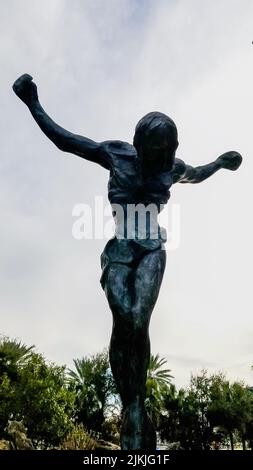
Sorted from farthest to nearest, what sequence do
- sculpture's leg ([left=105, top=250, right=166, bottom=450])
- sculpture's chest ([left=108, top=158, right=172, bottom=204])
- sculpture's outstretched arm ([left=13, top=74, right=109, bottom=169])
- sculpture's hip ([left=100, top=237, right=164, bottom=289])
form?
sculpture's outstretched arm ([left=13, top=74, right=109, bottom=169]) → sculpture's chest ([left=108, top=158, right=172, bottom=204]) → sculpture's hip ([left=100, top=237, right=164, bottom=289]) → sculpture's leg ([left=105, top=250, right=166, bottom=450])

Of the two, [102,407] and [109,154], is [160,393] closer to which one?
[102,407]

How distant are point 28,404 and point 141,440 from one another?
35.5 m

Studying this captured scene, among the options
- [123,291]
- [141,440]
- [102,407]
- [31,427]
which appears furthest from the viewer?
[102,407]

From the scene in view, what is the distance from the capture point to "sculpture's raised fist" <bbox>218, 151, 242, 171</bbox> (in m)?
5.69

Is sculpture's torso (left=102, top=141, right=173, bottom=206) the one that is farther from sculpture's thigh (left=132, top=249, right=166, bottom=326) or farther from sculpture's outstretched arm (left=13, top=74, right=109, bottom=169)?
sculpture's thigh (left=132, top=249, right=166, bottom=326)

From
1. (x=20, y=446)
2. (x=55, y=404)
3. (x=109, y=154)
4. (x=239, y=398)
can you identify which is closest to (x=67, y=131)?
(x=109, y=154)

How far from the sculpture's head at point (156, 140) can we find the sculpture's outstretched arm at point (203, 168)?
0.85 meters

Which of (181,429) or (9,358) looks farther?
(181,429)

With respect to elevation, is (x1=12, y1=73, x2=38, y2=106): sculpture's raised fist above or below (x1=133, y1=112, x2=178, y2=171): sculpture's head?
above

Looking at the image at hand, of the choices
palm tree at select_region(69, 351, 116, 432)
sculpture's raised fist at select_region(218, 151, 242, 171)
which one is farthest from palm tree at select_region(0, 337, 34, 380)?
sculpture's raised fist at select_region(218, 151, 242, 171)

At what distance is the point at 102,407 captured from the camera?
47594mm

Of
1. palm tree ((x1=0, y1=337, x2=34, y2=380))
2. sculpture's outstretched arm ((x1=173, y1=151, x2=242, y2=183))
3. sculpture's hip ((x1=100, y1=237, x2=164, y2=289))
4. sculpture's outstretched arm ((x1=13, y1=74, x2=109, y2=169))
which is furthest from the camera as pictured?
palm tree ((x1=0, y1=337, x2=34, y2=380))

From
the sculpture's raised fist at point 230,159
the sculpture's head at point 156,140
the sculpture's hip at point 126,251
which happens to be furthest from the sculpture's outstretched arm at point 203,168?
the sculpture's hip at point 126,251

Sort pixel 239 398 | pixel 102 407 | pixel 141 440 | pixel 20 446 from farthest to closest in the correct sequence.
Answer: pixel 102 407, pixel 239 398, pixel 20 446, pixel 141 440
